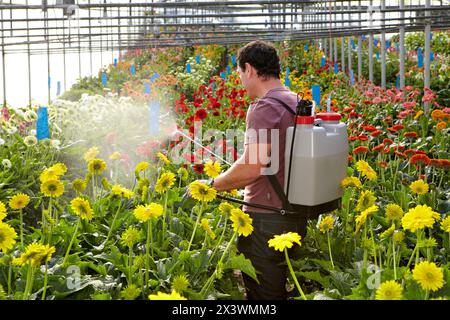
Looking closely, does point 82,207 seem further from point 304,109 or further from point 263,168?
point 304,109

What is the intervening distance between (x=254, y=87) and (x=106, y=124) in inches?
126

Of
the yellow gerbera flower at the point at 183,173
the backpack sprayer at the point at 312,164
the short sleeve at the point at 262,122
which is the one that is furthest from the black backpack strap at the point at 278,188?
the yellow gerbera flower at the point at 183,173

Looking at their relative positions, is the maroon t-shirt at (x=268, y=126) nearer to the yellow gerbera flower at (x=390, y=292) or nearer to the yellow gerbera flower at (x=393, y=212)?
the yellow gerbera flower at (x=393, y=212)

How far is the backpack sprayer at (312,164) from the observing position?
2516 mm

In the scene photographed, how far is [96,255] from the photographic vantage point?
100 inches

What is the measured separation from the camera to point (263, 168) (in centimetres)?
271

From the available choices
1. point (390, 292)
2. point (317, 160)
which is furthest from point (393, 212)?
point (390, 292)

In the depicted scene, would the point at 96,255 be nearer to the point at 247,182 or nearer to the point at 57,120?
the point at 247,182

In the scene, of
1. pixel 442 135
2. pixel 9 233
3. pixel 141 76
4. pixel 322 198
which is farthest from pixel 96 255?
pixel 141 76

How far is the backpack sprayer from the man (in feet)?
0.23

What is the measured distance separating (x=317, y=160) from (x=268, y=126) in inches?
11.2

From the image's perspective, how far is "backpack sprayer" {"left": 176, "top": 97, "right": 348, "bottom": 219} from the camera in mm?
2516

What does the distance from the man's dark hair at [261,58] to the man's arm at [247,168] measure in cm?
34

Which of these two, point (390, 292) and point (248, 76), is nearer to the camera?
point (390, 292)
